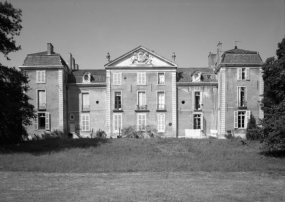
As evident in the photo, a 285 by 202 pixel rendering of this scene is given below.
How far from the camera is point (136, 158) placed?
13703mm

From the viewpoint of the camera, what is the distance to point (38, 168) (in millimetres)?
11445

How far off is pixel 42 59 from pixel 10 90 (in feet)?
34.2

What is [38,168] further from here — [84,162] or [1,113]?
[1,113]

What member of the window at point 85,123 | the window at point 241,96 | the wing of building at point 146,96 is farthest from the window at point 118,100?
the window at point 241,96

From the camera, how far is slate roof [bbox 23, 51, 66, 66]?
24875mm

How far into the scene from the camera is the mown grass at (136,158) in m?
11.8

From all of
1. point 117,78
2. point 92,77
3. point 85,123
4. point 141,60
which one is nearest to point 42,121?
point 85,123

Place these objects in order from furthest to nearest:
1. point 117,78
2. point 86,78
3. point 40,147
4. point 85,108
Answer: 1. point 86,78
2. point 85,108
3. point 117,78
4. point 40,147

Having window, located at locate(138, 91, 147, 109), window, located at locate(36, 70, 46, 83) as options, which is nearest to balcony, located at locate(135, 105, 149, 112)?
window, located at locate(138, 91, 147, 109)

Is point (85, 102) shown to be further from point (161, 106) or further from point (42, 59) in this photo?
point (161, 106)

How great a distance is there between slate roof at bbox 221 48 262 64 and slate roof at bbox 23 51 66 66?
18899mm

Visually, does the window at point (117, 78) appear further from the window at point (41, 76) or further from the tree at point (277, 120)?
A: the tree at point (277, 120)

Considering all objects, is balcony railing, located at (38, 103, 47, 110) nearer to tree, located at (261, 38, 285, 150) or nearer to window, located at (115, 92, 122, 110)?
window, located at (115, 92, 122, 110)

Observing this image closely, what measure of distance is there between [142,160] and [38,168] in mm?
5741
